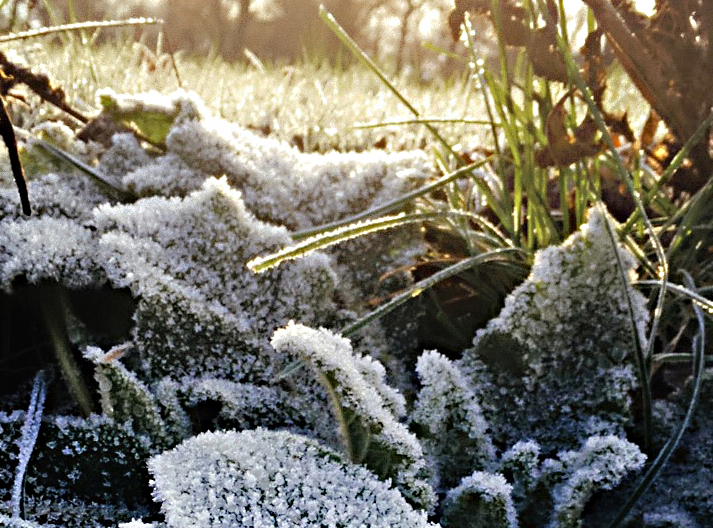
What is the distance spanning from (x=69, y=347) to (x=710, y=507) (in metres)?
0.78

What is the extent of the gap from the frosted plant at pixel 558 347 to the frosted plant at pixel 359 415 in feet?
0.66

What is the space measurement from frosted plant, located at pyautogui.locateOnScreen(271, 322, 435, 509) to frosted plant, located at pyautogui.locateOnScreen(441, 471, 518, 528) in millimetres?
34

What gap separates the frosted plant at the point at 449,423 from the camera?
0.86m

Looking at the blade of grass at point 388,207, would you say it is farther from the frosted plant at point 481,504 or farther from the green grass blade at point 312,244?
the frosted plant at point 481,504

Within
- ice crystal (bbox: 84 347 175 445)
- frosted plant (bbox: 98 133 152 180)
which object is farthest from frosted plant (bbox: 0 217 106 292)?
frosted plant (bbox: 98 133 152 180)

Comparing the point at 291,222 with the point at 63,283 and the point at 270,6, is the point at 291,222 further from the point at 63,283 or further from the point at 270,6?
the point at 270,6

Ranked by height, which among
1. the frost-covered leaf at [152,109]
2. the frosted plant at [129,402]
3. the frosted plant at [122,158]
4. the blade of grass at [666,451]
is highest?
the frost-covered leaf at [152,109]

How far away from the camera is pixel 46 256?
866mm

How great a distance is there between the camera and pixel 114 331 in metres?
0.97

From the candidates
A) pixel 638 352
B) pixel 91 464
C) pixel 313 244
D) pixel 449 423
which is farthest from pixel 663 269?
pixel 91 464

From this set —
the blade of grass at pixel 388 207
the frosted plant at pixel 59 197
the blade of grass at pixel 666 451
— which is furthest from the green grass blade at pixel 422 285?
the frosted plant at pixel 59 197

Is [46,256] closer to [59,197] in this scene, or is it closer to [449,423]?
[59,197]

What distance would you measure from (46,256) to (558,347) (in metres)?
0.61

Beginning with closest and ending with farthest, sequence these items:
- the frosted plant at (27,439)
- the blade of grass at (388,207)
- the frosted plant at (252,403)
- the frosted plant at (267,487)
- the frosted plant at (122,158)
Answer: the frosted plant at (267,487), the frosted plant at (27,439), the frosted plant at (252,403), the blade of grass at (388,207), the frosted plant at (122,158)
